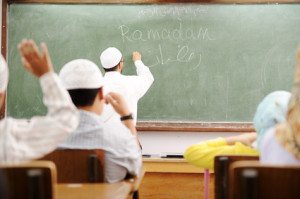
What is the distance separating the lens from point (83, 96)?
2.63 m

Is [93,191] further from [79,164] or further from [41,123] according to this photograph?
[41,123]

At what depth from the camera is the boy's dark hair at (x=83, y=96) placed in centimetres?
262

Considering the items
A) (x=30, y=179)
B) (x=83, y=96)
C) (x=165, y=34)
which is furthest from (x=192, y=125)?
(x=30, y=179)

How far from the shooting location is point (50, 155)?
230cm

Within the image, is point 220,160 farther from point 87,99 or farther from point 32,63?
point 32,63

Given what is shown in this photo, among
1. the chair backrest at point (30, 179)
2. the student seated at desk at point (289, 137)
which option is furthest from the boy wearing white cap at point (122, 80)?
the chair backrest at point (30, 179)

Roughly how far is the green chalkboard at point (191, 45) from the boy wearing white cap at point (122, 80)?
0.15 meters

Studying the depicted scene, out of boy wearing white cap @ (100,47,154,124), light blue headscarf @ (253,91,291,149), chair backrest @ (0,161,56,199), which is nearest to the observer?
chair backrest @ (0,161,56,199)

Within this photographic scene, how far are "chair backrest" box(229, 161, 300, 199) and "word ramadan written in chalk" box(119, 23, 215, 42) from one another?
3109 mm

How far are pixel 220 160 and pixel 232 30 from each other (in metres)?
2.37

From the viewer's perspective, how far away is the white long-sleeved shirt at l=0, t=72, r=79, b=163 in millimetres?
1739

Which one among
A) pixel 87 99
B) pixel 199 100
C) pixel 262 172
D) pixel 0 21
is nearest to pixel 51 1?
pixel 0 21

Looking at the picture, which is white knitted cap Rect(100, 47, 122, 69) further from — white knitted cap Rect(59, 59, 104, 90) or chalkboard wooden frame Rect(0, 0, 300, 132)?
white knitted cap Rect(59, 59, 104, 90)

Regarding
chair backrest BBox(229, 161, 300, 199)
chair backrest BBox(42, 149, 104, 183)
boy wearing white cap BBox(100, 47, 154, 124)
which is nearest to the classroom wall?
boy wearing white cap BBox(100, 47, 154, 124)
